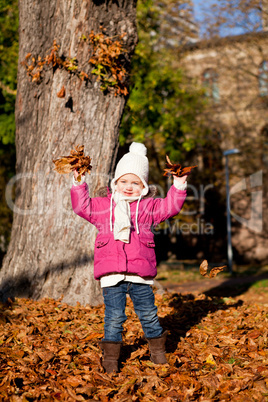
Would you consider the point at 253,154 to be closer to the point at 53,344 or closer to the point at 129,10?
the point at 129,10

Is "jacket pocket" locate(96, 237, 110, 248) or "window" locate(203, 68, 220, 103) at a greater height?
"window" locate(203, 68, 220, 103)

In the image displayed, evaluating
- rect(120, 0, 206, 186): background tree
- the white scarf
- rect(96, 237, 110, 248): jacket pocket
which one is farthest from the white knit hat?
rect(120, 0, 206, 186): background tree

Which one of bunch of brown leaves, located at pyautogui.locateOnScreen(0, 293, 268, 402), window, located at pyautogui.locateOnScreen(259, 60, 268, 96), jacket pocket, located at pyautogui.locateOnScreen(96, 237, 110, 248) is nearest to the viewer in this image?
bunch of brown leaves, located at pyautogui.locateOnScreen(0, 293, 268, 402)

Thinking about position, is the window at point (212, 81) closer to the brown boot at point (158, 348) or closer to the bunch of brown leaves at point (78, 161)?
the bunch of brown leaves at point (78, 161)

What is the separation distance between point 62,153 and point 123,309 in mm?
2441

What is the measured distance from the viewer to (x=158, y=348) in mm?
3594

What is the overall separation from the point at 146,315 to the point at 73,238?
6.51ft

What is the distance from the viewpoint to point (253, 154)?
73.2 ft

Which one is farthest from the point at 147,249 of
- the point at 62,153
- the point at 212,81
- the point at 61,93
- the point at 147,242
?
the point at 212,81

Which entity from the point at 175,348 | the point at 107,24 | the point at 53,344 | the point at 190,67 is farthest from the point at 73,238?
the point at 190,67

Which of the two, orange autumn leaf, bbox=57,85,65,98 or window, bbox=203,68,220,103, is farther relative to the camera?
window, bbox=203,68,220,103

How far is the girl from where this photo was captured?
11.4 feet

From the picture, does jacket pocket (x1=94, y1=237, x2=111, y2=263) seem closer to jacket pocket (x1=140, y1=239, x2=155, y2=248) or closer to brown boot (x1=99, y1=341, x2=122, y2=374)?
jacket pocket (x1=140, y1=239, x2=155, y2=248)

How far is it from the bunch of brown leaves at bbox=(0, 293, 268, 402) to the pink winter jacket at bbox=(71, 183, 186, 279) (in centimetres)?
82
